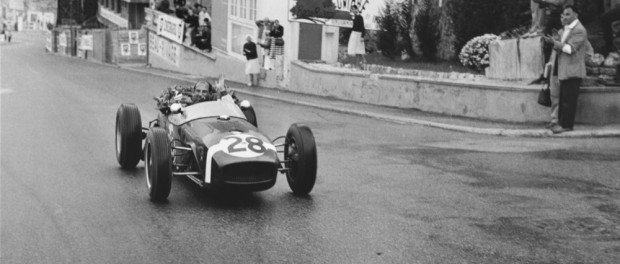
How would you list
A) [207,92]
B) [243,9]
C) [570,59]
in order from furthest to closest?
1. [243,9]
2. [570,59]
3. [207,92]

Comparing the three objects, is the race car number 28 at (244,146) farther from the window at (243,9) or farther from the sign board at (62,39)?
the sign board at (62,39)

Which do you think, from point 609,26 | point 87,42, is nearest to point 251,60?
point 609,26

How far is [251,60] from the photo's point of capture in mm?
27344

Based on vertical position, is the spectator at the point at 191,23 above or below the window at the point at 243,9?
below

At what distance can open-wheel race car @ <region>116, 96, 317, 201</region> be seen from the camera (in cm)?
847

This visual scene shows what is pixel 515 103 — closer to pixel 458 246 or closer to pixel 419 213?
pixel 419 213

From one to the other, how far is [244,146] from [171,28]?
→ 32.7 meters

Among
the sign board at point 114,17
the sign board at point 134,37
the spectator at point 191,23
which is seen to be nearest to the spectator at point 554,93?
the spectator at point 191,23

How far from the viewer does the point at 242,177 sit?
848 cm

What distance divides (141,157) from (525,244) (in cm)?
547

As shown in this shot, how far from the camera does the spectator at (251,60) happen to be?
27031mm

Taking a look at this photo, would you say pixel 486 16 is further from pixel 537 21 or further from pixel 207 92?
pixel 207 92

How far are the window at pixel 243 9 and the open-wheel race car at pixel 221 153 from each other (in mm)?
18921

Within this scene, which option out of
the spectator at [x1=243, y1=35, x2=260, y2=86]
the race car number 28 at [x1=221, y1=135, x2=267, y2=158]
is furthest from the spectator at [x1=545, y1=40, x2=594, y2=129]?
the spectator at [x1=243, y1=35, x2=260, y2=86]
